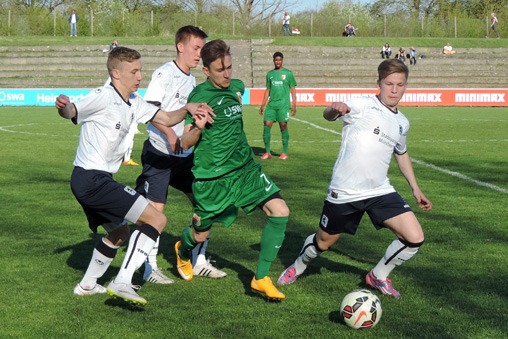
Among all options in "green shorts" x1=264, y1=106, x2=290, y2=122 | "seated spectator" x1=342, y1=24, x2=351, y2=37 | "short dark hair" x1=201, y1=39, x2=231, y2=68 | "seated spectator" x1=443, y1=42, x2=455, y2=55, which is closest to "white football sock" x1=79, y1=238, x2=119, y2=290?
"short dark hair" x1=201, y1=39, x2=231, y2=68

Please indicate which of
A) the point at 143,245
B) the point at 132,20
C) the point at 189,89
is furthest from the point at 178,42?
the point at 132,20

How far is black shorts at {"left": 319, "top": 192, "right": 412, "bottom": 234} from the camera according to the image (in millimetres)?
4980

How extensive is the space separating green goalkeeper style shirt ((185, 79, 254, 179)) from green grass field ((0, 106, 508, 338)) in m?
0.99

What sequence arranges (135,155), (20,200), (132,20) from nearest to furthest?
(20,200), (135,155), (132,20)

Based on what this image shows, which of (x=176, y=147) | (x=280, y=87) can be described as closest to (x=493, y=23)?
(x=280, y=87)

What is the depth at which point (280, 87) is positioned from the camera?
13531mm

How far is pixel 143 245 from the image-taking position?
4.63 meters

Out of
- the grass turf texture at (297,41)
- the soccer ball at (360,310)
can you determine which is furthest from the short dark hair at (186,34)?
the grass turf texture at (297,41)

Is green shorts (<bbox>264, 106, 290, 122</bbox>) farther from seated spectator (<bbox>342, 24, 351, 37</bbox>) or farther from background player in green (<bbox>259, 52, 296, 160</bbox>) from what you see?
seated spectator (<bbox>342, 24, 351, 37</bbox>)

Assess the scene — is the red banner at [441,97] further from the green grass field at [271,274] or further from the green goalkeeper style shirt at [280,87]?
the green grass field at [271,274]

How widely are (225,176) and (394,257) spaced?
1477 mm

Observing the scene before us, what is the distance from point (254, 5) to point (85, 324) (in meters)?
60.7

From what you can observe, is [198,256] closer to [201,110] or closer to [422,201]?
[201,110]

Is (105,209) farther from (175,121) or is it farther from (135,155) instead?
(135,155)
